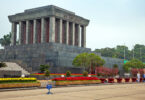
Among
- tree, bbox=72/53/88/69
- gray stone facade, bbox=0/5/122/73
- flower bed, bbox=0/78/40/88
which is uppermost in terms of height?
gray stone facade, bbox=0/5/122/73

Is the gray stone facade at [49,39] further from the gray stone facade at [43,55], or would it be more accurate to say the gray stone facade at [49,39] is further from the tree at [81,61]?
the tree at [81,61]

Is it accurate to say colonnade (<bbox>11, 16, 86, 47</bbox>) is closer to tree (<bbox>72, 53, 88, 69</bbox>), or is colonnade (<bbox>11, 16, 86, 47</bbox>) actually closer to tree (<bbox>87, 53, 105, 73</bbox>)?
tree (<bbox>72, 53, 88, 69</bbox>)

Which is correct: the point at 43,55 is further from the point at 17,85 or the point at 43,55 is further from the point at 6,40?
the point at 6,40

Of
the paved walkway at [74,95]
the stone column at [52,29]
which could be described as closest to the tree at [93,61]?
the stone column at [52,29]

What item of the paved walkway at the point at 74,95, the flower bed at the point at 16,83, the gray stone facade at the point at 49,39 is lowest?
the paved walkway at the point at 74,95

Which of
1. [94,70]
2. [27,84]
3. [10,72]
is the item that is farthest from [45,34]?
[27,84]

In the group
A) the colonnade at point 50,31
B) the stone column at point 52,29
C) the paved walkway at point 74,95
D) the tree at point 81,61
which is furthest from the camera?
the colonnade at point 50,31

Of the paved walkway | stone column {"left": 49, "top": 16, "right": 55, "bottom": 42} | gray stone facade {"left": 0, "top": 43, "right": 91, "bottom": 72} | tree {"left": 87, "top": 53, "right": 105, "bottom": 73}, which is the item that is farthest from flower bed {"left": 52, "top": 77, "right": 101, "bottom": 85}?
stone column {"left": 49, "top": 16, "right": 55, "bottom": 42}

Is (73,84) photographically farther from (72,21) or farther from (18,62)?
(72,21)

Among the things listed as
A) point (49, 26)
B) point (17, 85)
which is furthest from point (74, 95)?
point (49, 26)

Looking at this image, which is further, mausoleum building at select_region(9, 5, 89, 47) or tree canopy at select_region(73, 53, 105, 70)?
mausoleum building at select_region(9, 5, 89, 47)

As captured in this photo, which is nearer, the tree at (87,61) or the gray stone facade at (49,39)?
the tree at (87,61)

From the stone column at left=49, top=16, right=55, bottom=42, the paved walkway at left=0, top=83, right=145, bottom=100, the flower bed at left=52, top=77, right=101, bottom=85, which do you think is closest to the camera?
the paved walkway at left=0, top=83, right=145, bottom=100

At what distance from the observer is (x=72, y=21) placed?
9175cm
